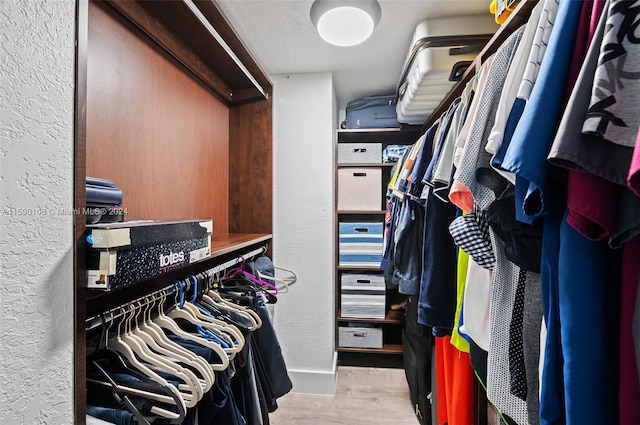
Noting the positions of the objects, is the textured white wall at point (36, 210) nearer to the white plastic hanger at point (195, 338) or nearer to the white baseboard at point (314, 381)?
the white plastic hanger at point (195, 338)

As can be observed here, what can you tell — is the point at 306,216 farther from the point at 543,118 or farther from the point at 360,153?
the point at 543,118

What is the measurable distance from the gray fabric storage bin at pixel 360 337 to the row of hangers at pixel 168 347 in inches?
53.4

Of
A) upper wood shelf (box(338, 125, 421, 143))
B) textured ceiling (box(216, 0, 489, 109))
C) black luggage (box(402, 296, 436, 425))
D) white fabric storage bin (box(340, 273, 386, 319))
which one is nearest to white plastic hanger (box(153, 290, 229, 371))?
black luggage (box(402, 296, 436, 425))

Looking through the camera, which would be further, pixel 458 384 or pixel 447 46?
pixel 447 46

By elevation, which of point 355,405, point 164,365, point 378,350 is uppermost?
point 164,365

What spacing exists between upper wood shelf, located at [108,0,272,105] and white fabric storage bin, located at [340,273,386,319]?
1438 mm

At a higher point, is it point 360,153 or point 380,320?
point 360,153

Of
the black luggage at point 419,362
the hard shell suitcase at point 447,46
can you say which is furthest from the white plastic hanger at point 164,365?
the hard shell suitcase at point 447,46

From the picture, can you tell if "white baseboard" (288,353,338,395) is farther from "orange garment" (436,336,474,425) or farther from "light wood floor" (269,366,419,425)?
"orange garment" (436,336,474,425)

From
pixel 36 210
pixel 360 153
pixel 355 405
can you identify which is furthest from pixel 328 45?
pixel 355 405

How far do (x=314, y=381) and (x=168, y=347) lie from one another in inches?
56.0

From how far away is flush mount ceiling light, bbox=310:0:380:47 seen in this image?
121 centimetres

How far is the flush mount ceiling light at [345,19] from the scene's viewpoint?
121 cm

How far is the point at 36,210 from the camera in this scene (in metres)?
0.42
